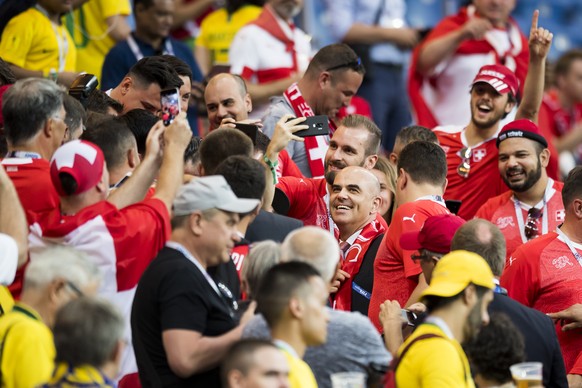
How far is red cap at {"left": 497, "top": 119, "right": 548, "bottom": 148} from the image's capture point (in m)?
9.34

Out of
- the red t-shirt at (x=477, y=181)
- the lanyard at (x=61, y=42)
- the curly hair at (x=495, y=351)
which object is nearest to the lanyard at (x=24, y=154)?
the curly hair at (x=495, y=351)

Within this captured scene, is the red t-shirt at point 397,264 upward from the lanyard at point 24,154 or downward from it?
downward

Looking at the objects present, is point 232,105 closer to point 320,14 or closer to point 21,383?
point 21,383

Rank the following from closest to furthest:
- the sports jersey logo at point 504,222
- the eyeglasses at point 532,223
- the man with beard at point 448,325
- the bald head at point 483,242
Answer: the man with beard at point 448,325 < the bald head at point 483,242 < the eyeglasses at point 532,223 < the sports jersey logo at point 504,222

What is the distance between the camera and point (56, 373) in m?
4.91

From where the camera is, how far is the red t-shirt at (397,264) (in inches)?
297

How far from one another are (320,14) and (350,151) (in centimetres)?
525

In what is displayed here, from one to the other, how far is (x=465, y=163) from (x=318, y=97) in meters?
1.26

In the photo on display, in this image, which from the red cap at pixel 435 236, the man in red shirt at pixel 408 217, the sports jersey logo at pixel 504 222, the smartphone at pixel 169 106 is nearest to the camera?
the red cap at pixel 435 236

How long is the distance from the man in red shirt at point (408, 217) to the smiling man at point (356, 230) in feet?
0.45

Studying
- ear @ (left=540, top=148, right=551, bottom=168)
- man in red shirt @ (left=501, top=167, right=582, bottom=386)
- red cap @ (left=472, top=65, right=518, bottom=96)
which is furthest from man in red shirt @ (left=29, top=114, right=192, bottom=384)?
Answer: red cap @ (left=472, top=65, right=518, bottom=96)

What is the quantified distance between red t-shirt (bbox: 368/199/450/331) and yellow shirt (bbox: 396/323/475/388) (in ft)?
6.00

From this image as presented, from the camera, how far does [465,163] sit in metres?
9.86

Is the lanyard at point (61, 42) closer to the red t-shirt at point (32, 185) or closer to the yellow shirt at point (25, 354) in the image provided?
the red t-shirt at point (32, 185)
